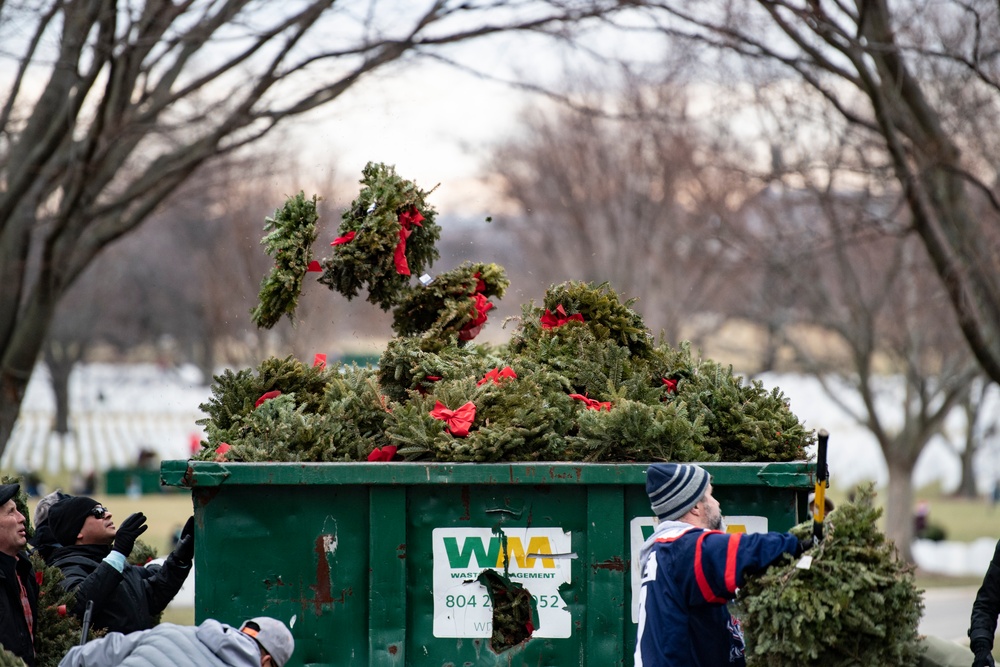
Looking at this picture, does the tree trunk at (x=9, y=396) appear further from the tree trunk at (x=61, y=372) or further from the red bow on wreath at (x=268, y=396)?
the tree trunk at (x=61, y=372)

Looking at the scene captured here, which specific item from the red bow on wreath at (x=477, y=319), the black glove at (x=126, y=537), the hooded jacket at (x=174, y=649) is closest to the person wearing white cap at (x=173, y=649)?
the hooded jacket at (x=174, y=649)

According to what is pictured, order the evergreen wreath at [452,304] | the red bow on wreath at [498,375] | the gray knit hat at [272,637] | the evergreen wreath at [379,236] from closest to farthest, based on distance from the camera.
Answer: the gray knit hat at [272,637]
the red bow on wreath at [498,375]
the evergreen wreath at [379,236]
the evergreen wreath at [452,304]

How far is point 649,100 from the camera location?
18.9m

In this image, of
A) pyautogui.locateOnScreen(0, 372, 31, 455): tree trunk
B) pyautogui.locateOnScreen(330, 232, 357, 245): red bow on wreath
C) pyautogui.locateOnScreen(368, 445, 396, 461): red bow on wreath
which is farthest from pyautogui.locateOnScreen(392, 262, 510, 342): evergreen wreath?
pyautogui.locateOnScreen(0, 372, 31, 455): tree trunk

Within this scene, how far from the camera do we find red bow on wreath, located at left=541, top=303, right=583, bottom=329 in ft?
19.5

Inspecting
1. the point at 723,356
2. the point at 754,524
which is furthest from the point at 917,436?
the point at 754,524

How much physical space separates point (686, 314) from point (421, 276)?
625 inches

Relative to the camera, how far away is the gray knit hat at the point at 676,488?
3.94 metres

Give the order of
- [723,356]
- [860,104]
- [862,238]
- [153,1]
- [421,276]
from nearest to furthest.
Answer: [421,276]
[153,1]
[862,238]
[860,104]
[723,356]

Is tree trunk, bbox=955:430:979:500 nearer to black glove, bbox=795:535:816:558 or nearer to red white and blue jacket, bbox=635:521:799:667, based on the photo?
black glove, bbox=795:535:816:558

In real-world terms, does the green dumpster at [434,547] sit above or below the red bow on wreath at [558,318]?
below

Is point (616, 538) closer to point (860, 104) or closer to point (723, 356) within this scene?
point (860, 104)

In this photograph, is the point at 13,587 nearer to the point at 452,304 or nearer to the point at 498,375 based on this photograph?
the point at 498,375

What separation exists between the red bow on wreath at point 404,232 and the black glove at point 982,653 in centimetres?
331
